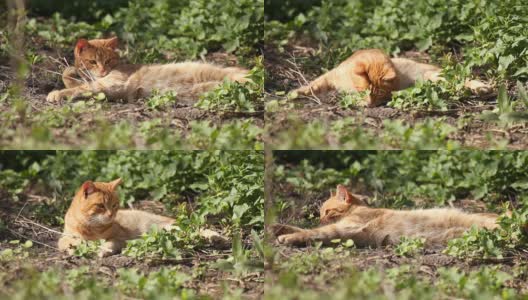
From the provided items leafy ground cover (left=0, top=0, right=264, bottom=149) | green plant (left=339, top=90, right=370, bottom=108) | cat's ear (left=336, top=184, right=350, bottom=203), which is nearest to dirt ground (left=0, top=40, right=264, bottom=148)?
leafy ground cover (left=0, top=0, right=264, bottom=149)

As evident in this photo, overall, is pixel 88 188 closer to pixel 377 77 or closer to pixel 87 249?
pixel 87 249

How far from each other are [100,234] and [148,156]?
3.48 ft

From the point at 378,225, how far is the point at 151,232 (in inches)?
71.9

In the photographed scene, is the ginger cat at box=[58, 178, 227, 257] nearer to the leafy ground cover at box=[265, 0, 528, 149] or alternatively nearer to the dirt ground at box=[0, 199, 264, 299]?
the dirt ground at box=[0, 199, 264, 299]

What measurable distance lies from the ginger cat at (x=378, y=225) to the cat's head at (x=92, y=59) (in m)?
1.91

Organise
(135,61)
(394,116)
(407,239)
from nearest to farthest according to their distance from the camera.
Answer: (407,239) < (394,116) < (135,61)

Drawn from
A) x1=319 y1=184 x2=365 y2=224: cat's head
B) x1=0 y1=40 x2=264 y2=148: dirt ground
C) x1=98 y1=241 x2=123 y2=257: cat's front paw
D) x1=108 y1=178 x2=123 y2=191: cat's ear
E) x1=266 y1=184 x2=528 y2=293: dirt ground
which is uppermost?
x1=0 y1=40 x2=264 y2=148: dirt ground

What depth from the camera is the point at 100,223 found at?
8.58m

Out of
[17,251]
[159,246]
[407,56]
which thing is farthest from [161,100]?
[407,56]

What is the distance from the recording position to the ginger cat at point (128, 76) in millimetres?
8875

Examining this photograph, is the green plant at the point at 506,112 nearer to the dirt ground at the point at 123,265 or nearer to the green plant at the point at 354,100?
the green plant at the point at 354,100

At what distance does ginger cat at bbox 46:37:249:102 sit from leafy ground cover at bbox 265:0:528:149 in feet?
1.68

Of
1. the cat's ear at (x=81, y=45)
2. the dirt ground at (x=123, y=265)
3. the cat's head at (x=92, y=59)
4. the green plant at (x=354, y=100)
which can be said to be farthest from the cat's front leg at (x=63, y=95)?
the green plant at (x=354, y=100)

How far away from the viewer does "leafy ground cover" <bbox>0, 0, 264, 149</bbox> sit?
842 cm
